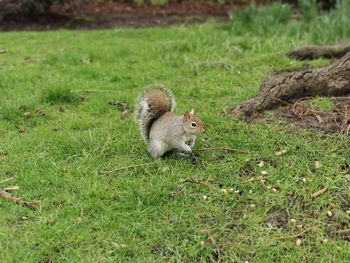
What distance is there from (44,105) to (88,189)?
1.76 metres

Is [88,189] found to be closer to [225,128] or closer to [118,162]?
[118,162]

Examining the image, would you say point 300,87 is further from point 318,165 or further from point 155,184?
point 155,184

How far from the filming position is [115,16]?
9.98m

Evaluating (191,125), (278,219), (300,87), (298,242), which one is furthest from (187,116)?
(300,87)

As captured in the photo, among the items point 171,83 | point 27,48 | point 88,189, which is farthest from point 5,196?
point 27,48

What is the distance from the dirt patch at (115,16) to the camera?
30.0ft

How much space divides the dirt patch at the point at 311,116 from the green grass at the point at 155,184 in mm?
148

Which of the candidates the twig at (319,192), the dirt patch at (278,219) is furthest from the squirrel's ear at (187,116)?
the twig at (319,192)

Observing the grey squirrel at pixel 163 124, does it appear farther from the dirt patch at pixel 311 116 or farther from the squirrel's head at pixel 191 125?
the dirt patch at pixel 311 116

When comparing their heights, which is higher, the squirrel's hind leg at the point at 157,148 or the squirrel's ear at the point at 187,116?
the squirrel's ear at the point at 187,116

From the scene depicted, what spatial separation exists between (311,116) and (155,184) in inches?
62.3

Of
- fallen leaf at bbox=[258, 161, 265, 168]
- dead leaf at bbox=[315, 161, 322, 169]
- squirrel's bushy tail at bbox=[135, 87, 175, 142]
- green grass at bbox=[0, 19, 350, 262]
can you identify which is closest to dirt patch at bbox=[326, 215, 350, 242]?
green grass at bbox=[0, 19, 350, 262]

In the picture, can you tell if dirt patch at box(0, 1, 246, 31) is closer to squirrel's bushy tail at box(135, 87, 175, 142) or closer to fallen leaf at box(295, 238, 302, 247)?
squirrel's bushy tail at box(135, 87, 175, 142)

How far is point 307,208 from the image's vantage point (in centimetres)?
303
